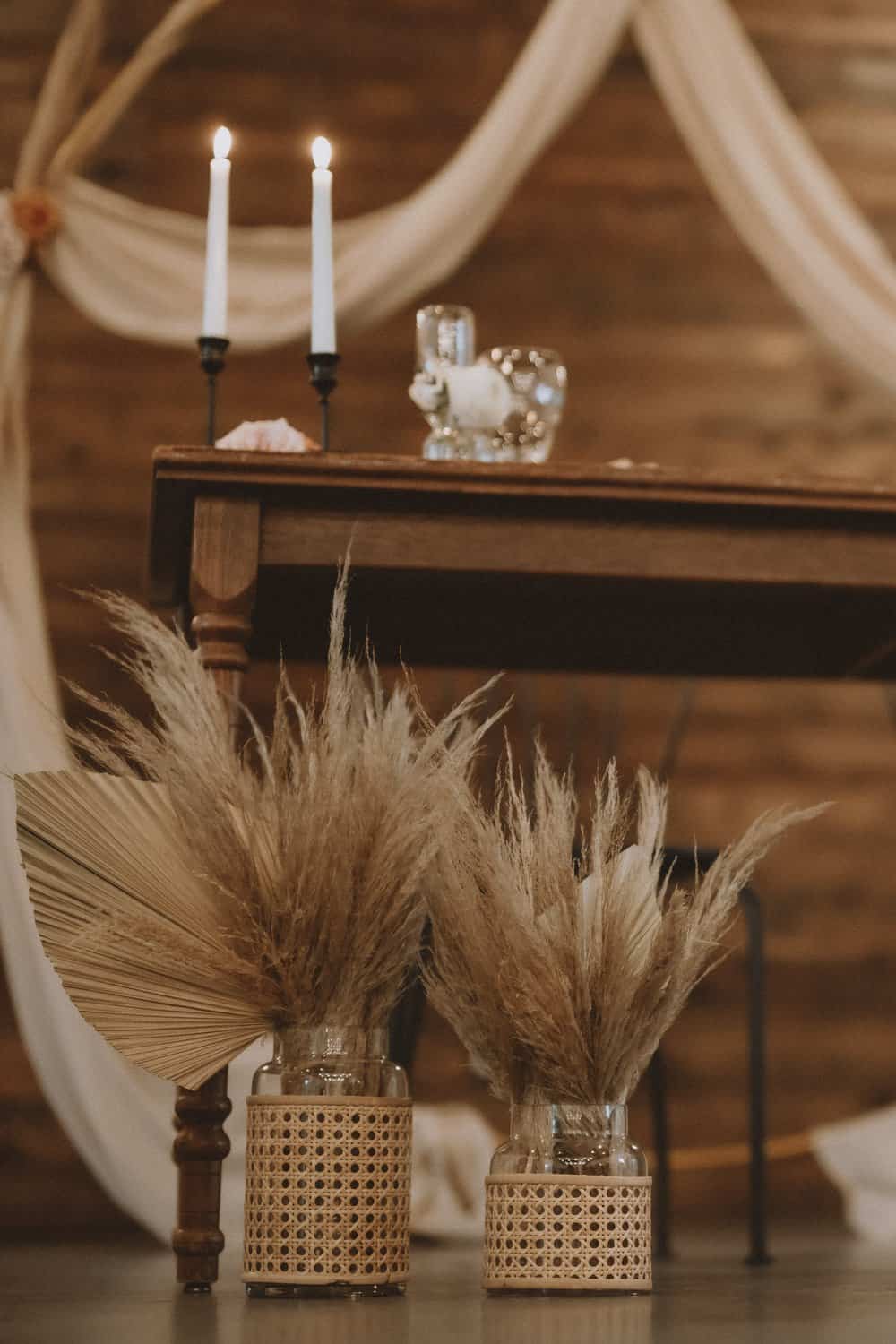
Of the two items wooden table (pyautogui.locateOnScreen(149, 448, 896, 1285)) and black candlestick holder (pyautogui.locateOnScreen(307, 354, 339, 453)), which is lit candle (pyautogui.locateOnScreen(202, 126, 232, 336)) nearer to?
black candlestick holder (pyautogui.locateOnScreen(307, 354, 339, 453))

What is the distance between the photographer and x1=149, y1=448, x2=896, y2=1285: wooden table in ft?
5.45

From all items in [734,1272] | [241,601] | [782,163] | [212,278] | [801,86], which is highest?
[801,86]

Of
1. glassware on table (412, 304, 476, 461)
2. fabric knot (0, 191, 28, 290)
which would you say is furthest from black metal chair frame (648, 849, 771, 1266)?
fabric knot (0, 191, 28, 290)

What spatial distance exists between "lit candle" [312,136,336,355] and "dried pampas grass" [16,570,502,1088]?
479 mm

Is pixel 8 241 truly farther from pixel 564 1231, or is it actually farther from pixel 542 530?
pixel 564 1231

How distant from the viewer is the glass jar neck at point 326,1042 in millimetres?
1444

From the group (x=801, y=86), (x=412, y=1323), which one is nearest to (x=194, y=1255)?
(x=412, y=1323)

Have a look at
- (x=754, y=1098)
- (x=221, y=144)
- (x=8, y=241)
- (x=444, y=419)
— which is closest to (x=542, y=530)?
(x=444, y=419)

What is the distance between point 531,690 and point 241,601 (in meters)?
1.70

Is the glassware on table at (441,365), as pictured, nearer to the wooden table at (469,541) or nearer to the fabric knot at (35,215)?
the wooden table at (469,541)

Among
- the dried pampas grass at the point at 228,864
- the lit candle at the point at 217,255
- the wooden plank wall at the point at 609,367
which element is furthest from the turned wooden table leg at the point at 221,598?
the wooden plank wall at the point at 609,367

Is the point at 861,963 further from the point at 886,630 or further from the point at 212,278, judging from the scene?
the point at 212,278

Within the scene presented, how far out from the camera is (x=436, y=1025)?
3262 mm

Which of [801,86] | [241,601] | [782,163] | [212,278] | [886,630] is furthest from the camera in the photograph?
[801,86]
